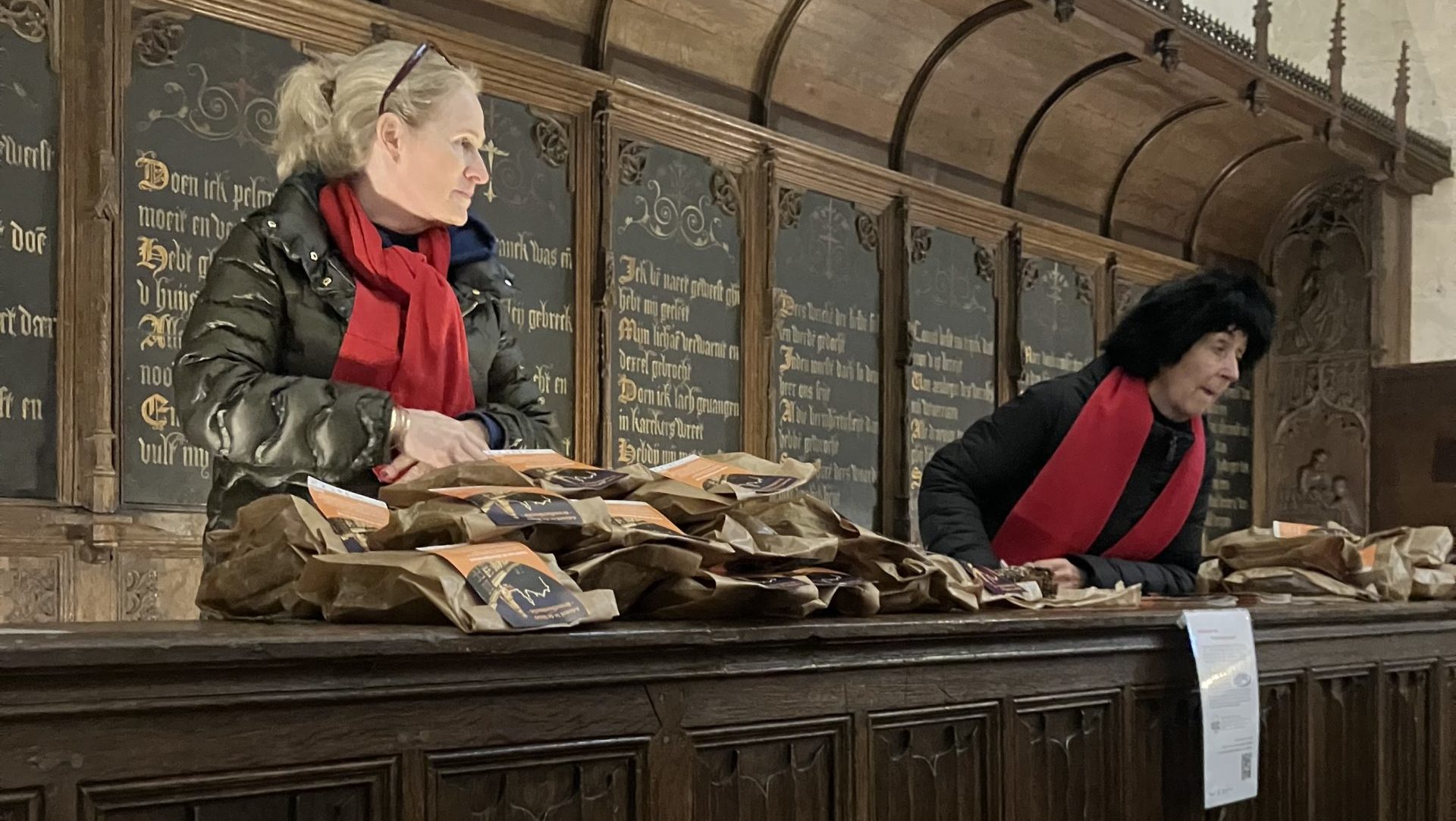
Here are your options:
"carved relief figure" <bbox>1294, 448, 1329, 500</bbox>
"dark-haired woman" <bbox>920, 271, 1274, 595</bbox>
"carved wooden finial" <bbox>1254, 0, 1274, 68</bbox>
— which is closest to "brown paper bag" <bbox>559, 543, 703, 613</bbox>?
"dark-haired woman" <bbox>920, 271, 1274, 595</bbox>

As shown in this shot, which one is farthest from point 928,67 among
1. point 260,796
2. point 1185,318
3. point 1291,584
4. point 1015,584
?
point 260,796

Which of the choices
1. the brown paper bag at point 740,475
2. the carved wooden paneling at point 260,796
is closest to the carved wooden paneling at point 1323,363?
the brown paper bag at point 740,475

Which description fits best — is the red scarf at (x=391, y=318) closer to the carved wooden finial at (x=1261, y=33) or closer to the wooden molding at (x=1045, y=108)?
the wooden molding at (x=1045, y=108)

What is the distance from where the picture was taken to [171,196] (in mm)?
4219

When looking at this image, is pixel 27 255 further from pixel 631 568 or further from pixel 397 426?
pixel 631 568

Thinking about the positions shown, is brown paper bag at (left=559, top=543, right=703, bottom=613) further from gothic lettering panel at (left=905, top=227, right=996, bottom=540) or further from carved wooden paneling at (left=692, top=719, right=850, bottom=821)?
gothic lettering panel at (left=905, top=227, right=996, bottom=540)

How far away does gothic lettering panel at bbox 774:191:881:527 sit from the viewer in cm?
628

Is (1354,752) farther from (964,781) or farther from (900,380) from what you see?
(900,380)

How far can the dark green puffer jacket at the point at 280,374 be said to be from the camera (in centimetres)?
214

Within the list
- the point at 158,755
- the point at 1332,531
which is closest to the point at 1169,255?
the point at 1332,531

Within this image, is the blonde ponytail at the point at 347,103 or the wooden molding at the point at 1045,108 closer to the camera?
the blonde ponytail at the point at 347,103

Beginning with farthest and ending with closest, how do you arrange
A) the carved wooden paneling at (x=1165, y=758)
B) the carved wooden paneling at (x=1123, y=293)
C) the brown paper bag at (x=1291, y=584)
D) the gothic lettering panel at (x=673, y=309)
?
the carved wooden paneling at (x=1123, y=293) < the gothic lettering panel at (x=673, y=309) < the brown paper bag at (x=1291, y=584) < the carved wooden paneling at (x=1165, y=758)

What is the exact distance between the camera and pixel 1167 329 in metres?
3.57

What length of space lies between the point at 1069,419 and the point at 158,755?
263cm
